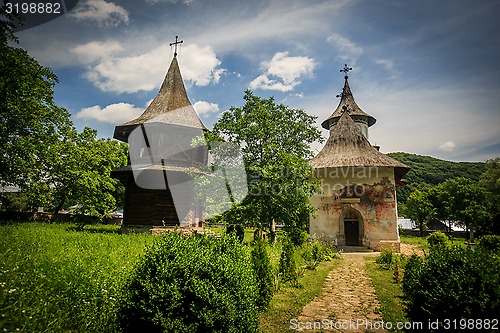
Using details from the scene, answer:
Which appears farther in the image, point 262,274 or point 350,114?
point 350,114

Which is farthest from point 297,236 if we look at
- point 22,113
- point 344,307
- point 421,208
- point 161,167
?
point 421,208

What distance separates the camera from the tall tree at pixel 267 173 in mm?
13305

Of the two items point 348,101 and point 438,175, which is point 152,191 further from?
point 438,175

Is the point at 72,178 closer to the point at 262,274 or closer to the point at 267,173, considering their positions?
the point at 267,173

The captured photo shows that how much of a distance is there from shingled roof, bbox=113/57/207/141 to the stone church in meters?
9.78

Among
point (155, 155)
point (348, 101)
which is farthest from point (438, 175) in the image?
point (155, 155)

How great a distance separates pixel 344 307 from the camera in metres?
6.47

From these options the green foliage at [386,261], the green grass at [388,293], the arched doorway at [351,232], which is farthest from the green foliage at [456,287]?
the arched doorway at [351,232]

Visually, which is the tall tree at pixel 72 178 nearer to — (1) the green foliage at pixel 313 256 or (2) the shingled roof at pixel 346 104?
(1) the green foliage at pixel 313 256

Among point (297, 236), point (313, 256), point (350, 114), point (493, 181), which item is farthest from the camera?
point (493, 181)

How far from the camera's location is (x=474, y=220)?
34.9 m

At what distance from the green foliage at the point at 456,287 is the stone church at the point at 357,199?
1207 cm

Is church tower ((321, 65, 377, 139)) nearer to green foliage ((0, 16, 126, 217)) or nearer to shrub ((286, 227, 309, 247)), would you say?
shrub ((286, 227, 309, 247))

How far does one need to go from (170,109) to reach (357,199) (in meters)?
14.2
